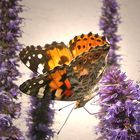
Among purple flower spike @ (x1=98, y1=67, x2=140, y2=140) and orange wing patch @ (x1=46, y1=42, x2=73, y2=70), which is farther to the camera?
orange wing patch @ (x1=46, y1=42, x2=73, y2=70)

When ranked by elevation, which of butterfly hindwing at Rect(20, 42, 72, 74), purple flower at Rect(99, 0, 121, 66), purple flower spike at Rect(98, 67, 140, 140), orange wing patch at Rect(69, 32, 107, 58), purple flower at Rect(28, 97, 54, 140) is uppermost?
purple flower at Rect(99, 0, 121, 66)

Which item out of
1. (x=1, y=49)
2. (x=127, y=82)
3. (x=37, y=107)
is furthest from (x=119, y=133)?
(x=37, y=107)

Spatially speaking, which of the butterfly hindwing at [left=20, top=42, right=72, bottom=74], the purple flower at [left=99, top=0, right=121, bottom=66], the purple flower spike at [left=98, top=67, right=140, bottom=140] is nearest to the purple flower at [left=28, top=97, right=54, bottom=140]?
the purple flower at [left=99, top=0, right=121, bottom=66]

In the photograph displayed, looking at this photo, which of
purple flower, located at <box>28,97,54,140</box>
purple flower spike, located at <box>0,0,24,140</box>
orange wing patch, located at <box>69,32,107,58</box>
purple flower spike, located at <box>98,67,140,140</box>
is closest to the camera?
purple flower spike, located at <box>98,67,140,140</box>

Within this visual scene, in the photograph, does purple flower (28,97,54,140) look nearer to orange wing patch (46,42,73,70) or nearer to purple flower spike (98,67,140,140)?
orange wing patch (46,42,73,70)

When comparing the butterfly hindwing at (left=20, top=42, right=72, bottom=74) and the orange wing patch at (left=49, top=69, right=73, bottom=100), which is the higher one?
the butterfly hindwing at (left=20, top=42, right=72, bottom=74)

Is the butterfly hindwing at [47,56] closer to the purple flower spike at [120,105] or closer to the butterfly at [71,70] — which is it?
the butterfly at [71,70]

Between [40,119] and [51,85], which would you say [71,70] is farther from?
[40,119]

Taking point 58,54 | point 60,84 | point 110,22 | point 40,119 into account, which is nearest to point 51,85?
point 60,84
